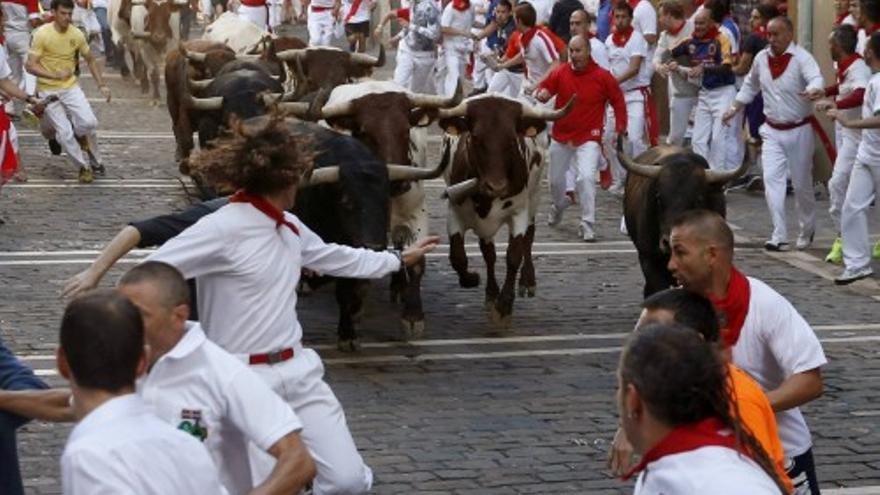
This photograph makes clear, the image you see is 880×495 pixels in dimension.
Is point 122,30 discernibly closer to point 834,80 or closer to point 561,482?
point 834,80

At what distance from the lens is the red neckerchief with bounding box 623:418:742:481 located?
4809mm

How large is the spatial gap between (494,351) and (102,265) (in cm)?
628

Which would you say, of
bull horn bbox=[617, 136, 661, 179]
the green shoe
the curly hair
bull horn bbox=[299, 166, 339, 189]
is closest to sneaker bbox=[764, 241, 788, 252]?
the green shoe

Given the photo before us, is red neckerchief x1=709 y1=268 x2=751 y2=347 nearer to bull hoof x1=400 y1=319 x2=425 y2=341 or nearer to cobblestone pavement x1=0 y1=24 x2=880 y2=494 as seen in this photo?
cobblestone pavement x1=0 y1=24 x2=880 y2=494

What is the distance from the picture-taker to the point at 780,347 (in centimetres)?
707

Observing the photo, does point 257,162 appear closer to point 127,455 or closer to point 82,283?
point 82,283

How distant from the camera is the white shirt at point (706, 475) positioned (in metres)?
4.72

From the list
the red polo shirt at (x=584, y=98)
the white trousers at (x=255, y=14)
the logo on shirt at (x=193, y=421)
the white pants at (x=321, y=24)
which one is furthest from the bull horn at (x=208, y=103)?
the white pants at (x=321, y=24)

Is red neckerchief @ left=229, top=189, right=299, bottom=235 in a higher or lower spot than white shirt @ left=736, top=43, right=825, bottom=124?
higher

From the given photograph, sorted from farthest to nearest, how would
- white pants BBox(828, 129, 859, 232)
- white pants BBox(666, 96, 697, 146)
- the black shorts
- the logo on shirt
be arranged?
the black shorts < white pants BBox(666, 96, 697, 146) < white pants BBox(828, 129, 859, 232) < the logo on shirt

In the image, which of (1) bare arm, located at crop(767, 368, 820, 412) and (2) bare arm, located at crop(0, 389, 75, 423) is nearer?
(2) bare arm, located at crop(0, 389, 75, 423)

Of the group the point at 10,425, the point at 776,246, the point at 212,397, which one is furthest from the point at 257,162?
the point at 776,246

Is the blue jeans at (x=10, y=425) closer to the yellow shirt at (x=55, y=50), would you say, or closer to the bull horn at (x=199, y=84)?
the bull horn at (x=199, y=84)

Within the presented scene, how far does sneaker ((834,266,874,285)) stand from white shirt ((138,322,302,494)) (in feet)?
34.7
